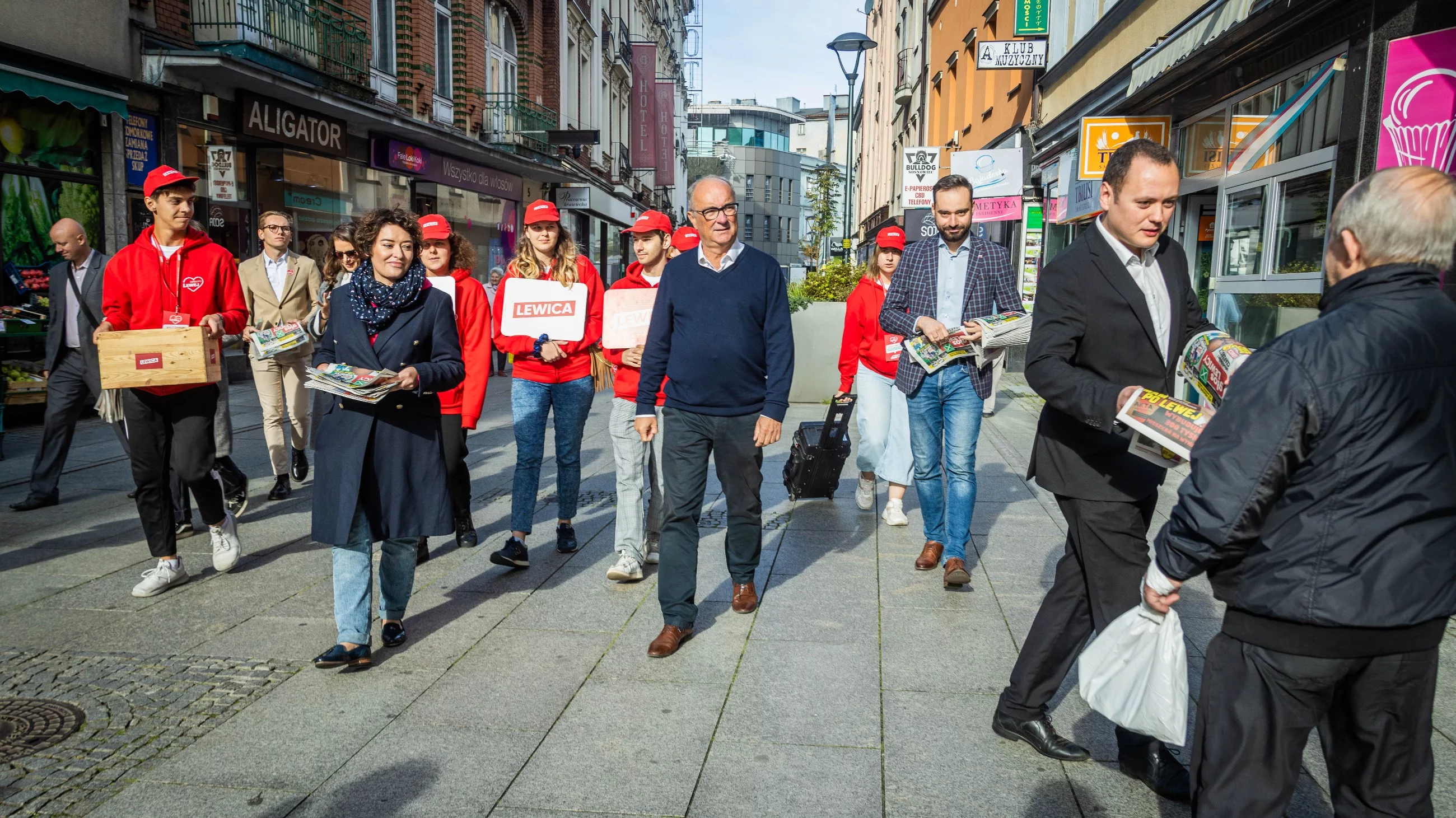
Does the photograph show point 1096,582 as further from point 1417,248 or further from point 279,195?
point 279,195

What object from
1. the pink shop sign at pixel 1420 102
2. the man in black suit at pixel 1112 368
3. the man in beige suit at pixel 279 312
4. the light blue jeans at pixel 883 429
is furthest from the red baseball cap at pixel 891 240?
the man in beige suit at pixel 279 312

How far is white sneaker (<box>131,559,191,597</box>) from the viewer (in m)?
5.20

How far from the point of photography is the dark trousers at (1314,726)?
7.33 feet

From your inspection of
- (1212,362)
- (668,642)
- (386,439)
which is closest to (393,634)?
(386,439)

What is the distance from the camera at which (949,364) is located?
543 cm

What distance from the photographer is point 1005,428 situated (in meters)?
11.3

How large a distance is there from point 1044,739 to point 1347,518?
1.58 m

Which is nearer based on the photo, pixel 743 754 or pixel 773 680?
pixel 743 754

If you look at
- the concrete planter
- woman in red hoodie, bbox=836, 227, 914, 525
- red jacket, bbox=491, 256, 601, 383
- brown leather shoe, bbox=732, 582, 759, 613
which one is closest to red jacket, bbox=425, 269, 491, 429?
red jacket, bbox=491, 256, 601, 383

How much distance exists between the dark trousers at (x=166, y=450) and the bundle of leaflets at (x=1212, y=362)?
4699 mm

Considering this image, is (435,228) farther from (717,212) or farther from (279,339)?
(717,212)

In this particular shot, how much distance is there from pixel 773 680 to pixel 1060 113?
44.5 ft

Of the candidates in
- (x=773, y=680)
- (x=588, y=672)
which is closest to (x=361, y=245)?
(x=588, y=672)

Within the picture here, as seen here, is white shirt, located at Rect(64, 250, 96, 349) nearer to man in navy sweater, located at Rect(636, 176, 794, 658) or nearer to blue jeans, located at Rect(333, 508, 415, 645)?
blue jeans, located at Rect(333, 508, 415, 645)
